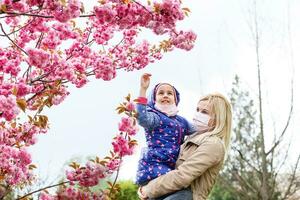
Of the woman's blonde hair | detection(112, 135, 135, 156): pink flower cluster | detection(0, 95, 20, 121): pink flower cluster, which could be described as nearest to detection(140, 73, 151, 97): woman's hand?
detection(112, 135, 135, 156): pink flower cluster

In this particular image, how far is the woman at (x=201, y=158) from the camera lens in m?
3.01

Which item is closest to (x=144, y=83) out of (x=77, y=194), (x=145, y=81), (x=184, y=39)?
(x=145, y=81)

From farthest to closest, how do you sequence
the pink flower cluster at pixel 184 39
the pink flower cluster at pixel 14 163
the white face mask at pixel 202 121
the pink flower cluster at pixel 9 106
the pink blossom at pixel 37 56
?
the pink flower cluster at pixel 184 39 → the pink flower cluster at pixel 14 163 → the white face mask at pixel 202 121 → the pink blossom at pixel 37 56 → the pink flower cluster at pixel 9 106

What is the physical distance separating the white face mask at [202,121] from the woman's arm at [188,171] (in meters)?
0.14

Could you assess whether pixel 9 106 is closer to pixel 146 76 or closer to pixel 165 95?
pixel 146 76

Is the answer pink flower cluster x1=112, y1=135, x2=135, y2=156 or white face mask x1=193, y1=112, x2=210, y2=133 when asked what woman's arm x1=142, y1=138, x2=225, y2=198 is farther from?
pink flower cluster x1=112, y1=135, x2=135, y2=156

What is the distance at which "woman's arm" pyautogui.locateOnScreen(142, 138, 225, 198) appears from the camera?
2.99 metres

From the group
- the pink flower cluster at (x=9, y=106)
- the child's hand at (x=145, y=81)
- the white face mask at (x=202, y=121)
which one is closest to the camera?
the pink flower cluster at (x=9, y=106)

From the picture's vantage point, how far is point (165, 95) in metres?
3.22

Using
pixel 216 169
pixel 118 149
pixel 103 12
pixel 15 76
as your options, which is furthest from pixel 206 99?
pixel 15 76

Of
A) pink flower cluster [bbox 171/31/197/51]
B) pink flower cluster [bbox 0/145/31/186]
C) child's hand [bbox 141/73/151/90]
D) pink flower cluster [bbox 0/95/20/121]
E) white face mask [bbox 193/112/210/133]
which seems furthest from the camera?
pink flower cluster [bbox 171/31/197/51]

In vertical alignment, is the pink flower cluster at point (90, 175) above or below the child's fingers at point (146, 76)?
below

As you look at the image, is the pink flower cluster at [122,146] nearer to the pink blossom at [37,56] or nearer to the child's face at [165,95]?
the child's face at [165,95]

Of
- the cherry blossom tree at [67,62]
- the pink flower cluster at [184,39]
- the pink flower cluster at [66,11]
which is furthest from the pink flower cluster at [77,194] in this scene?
the pink flower cluster at [184,39]
